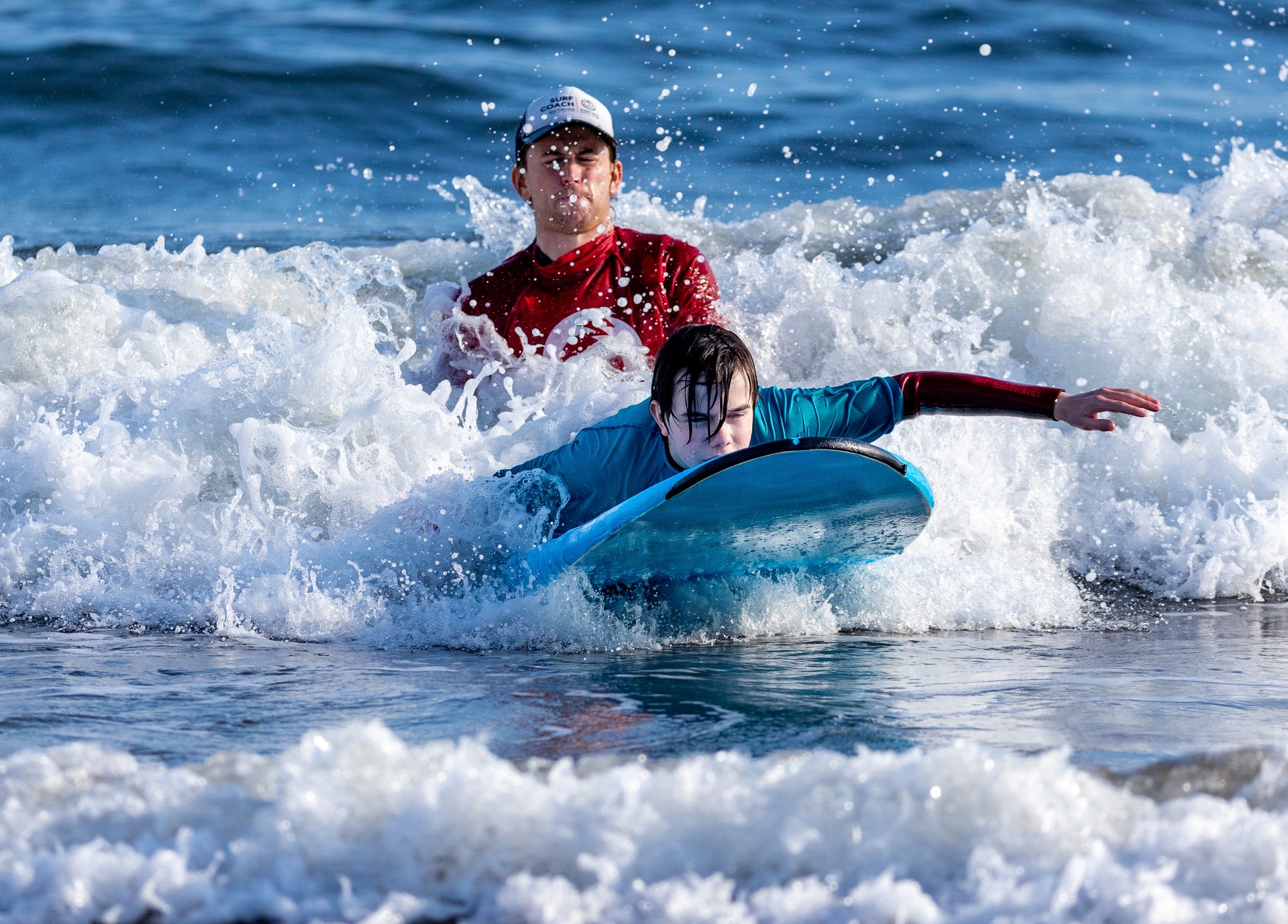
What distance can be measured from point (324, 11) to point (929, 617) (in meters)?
11.0

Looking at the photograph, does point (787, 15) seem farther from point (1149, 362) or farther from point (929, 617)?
point (929, 617)

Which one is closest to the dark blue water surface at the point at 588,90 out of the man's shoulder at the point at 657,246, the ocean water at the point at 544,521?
the ocean water at the point at 544,521

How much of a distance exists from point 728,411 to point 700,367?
136mm

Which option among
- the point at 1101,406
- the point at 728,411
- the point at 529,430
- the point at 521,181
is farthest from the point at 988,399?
the point at 521,181

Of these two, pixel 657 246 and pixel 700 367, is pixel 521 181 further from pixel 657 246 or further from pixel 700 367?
pixel 700 367

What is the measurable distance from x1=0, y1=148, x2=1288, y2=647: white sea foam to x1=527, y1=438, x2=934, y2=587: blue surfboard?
4.4 inches

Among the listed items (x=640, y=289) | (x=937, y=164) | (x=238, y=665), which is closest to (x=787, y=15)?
(x=937, y=164)

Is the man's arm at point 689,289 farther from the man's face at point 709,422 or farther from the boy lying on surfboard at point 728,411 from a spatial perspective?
the man's face at point 709,422

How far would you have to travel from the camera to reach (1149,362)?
19.7 ft

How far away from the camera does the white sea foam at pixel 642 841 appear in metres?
1.82

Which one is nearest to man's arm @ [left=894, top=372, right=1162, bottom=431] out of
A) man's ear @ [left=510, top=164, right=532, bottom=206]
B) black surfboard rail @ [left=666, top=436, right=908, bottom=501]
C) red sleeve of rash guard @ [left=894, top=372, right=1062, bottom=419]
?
red sleeve of rash guard @ [left=894, top=372, right=1062, bottom=419]

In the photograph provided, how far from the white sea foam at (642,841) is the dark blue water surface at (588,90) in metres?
7.20

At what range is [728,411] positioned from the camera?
134 inches

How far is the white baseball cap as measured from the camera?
5121mm
